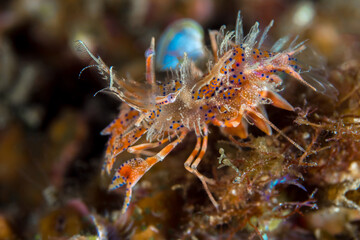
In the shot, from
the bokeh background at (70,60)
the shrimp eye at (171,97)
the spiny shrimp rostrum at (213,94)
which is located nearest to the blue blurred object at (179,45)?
the spiny shrimp rostrum at (213,94)

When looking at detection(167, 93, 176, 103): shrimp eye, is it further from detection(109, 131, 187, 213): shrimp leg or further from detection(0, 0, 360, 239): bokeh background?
detection(0, 0, 360, 239): bokeh background

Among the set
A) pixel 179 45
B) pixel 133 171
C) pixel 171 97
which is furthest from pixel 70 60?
pixel 171 97

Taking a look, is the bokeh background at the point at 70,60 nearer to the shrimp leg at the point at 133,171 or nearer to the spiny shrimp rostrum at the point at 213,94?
the shrimp leg at the point at 133,171

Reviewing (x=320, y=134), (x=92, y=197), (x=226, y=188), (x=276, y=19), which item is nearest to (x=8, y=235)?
(x=92, y=197)

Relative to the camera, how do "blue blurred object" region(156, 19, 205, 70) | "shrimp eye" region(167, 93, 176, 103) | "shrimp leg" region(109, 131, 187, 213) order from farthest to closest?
"blue blurred object" region(156, 19, 205, 70) → "shrimp leg" region(109, 131, 187, 213) → "shrimp eye" region(167, 93, 176, 103)

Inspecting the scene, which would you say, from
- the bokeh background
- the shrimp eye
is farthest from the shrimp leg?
the bokeh background

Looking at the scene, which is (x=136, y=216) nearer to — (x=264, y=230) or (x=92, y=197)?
(x=92, y=197)

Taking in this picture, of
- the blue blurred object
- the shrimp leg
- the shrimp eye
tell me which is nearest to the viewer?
the shrimp eye
